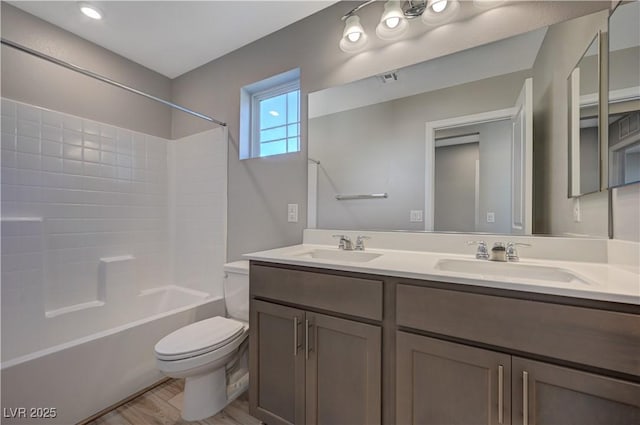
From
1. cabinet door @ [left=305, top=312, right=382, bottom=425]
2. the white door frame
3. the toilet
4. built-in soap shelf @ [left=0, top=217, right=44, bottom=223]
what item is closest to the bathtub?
the toilet

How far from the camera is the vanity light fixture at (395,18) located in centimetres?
133

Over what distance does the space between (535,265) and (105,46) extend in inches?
127

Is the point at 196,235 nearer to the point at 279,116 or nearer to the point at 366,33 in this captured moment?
the point at 279,116

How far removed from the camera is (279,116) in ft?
7.13

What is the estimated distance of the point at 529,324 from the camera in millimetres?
778

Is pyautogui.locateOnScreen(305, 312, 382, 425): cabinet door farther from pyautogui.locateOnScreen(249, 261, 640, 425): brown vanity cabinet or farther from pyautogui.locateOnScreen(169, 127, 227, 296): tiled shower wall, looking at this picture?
pyautogui.locateOnScreen(169, 127, 227, 296): tiled shower wall

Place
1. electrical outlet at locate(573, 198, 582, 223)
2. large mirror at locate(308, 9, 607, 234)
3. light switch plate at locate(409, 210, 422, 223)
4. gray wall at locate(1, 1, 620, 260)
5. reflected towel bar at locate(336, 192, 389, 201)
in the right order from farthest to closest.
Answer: reflected towel bar at locate(336, 192, 389, 201)
light switch plate at locate(409, 210, 422, 223)
gray wall at locate(1, 1, 620, 260)
large mirror at locate(308, 9, 607, 234)
electrical outlet at locate(573, 198, 582, 223)

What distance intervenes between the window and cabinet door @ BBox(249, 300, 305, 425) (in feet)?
4.10

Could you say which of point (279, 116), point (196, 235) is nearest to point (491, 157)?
point (279, 116)

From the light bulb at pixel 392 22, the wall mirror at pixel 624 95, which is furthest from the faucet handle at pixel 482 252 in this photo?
the light bulb at pixel 392 22

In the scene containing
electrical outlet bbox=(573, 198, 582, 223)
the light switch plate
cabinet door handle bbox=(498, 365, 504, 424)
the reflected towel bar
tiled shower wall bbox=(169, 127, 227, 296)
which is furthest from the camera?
tiled shower wall bbox=(169, 127, 227, 296)

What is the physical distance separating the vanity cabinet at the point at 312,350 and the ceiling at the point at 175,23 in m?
1.70

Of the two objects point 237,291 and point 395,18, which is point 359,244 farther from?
point 395,18

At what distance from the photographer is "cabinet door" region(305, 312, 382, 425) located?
39.8 inches
